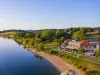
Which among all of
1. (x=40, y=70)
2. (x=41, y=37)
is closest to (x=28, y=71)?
(x=40, y=70)

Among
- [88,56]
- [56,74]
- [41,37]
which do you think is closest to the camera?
[56,74]

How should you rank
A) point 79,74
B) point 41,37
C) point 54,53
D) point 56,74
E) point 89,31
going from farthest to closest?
point 89,31, point 41,37, point 54,53, point 56,74, point 79,74

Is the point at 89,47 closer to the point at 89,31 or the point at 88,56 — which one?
the point at 88,56

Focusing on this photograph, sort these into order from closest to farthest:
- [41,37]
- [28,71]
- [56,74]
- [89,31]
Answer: [56,74] → [28,71] → [41,37] → [89,31]

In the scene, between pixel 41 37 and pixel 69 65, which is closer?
pixel 69 65

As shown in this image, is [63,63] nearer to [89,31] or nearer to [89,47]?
[89,47]

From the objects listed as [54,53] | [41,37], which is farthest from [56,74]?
[41,37]

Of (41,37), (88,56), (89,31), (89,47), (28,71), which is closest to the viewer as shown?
(28,71)

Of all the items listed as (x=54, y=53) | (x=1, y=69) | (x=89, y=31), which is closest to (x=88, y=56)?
(x=54, y=53)

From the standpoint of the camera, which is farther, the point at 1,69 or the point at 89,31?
the point at 89,31
